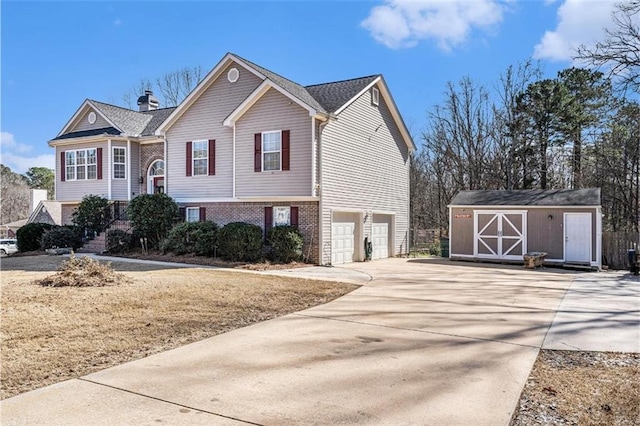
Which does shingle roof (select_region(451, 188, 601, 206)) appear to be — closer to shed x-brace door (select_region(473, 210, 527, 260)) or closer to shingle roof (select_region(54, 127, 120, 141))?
shed x-brace door (select_region(473, 210, 527, 260))

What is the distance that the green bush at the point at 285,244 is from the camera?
1581 cm

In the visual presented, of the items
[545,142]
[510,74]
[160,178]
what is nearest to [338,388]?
[160,178]

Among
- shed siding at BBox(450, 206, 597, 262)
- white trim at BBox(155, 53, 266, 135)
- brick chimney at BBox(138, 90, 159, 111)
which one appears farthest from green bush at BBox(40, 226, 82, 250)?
shed siding at BBox(450, 206, 597, 262)

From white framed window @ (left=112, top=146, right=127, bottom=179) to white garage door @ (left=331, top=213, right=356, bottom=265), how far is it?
36.4 ft

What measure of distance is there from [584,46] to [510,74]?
17626mm

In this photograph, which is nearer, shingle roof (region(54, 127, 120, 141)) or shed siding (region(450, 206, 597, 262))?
shed siding (region(450, 206, 597, 262))

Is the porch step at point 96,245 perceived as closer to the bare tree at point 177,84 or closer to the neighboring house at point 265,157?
the neighboring house at point 265,157

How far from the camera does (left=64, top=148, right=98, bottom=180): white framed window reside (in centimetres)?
2172

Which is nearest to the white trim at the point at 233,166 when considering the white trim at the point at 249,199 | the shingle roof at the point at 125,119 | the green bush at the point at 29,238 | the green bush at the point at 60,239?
the white trim at the point at 249,199

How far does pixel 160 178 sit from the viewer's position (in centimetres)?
2148

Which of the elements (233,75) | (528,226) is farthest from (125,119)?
(528,226)

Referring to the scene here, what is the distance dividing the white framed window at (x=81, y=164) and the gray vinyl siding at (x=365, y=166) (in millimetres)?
12442

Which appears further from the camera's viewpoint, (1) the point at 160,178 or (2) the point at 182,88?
(2) the point at 182,88

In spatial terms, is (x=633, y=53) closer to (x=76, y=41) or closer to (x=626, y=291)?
(x=626, y=291)
